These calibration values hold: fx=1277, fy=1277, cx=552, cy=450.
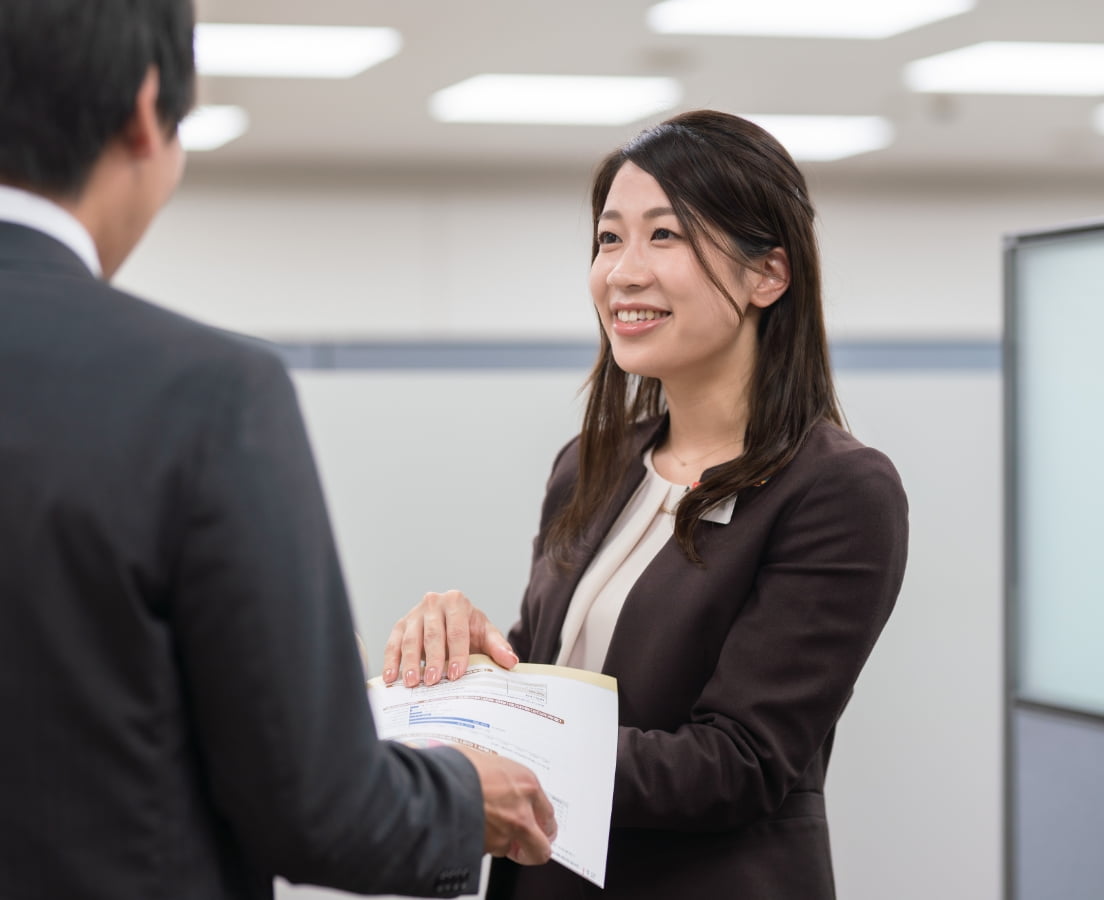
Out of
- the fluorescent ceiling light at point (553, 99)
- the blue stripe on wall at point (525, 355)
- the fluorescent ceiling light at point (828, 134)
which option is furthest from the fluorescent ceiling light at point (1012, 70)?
the blue stripe on wall at point (525, 355)

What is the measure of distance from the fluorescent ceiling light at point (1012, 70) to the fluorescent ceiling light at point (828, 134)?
0.92 meters

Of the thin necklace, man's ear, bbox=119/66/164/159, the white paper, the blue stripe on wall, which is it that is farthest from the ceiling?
man's ear, bbox=119/66/164/159

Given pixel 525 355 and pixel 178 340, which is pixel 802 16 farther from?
pixel 178 340

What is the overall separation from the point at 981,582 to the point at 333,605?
7.61 feet

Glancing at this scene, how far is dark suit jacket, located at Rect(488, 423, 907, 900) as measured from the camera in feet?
4.05

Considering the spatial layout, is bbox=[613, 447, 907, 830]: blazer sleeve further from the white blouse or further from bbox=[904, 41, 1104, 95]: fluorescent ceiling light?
bbox=[904, 41, 1104, 95]: fluorescent ceiling light

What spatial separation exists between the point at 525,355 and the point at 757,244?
1350 mm

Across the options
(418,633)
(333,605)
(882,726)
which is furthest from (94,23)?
(882,726)

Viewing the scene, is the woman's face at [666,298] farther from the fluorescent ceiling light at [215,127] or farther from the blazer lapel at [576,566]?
the fluorescent ceiling light at [215,127]

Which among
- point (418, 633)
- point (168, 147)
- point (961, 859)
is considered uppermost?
point (168, 147)

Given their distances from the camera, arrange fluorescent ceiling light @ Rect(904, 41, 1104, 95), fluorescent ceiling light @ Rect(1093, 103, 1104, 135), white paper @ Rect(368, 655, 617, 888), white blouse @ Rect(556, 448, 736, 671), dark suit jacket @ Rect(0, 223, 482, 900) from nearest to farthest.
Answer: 1. dark suit jacket @ Rect(0, 223, 482, 900)
2. white paper @ Rect(368, 655, 617, 888)
3. white blouse @ Rect(556, 448, 736, 671)
4. fluorescent ceiling light @ Rect(904, 41, 1104, 95)
5. fluorescent ceiling light @ Rect(1093, 103, 1104, 135)

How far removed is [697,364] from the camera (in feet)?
Result: 4.73

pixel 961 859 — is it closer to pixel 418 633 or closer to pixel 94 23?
pixel 418 633

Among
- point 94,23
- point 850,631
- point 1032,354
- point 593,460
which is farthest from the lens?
point 1032,354
